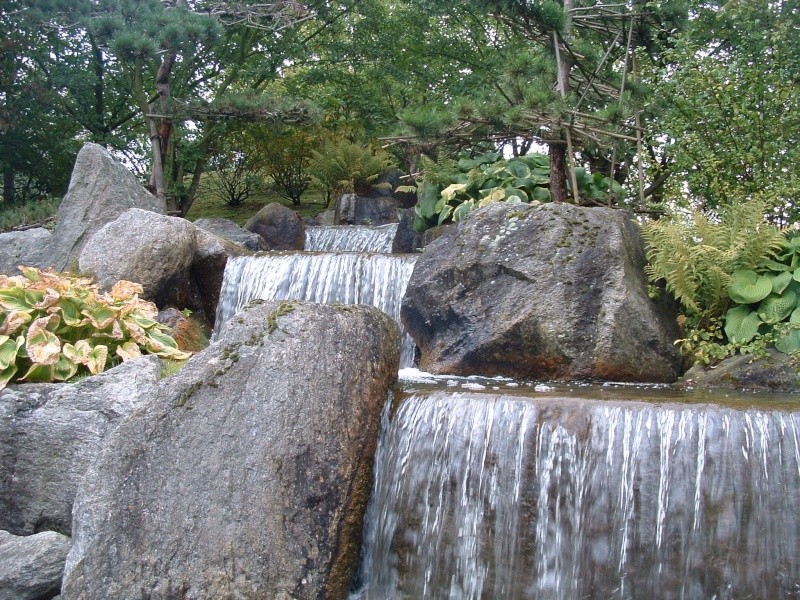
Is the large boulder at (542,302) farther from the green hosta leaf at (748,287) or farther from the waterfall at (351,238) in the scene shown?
the waterfall at (351,238)

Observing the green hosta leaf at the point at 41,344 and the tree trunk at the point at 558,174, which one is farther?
the tree trunk at the point at 558,174

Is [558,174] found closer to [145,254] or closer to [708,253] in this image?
[708,253]

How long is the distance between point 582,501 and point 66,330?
4.29 m

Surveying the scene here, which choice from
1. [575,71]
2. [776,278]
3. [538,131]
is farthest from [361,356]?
[575,71]

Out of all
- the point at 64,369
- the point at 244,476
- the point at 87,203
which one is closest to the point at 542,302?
the point at 244,476

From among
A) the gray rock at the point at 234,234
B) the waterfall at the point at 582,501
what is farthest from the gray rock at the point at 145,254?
the waterfall at the point at 582,501

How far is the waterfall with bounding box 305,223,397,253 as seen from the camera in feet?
37.8

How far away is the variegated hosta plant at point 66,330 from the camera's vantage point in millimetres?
6160

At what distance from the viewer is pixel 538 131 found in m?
8.68

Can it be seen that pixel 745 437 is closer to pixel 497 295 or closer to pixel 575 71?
pixel 497 295

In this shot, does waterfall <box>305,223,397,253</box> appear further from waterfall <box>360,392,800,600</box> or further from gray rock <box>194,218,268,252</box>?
waterfall <box>360,392,800,600</box>

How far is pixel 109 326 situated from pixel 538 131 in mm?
4755

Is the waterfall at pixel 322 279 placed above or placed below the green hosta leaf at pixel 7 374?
above

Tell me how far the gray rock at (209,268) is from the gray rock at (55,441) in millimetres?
4208
